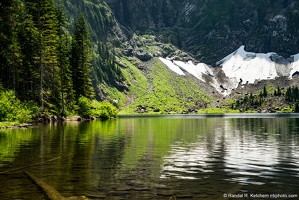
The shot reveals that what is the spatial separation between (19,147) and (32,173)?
13.4 metres

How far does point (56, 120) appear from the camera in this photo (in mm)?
87688

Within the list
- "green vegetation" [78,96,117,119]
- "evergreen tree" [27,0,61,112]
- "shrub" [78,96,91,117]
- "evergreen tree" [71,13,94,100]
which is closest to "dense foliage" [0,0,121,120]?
"evergreen tree" [27,0,61,112]

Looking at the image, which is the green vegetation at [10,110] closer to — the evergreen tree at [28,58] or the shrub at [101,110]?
the evergreen tree at [28,58]

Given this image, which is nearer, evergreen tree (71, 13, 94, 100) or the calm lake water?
the calm lake water

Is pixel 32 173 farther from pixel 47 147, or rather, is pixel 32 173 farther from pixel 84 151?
pixel 47 147

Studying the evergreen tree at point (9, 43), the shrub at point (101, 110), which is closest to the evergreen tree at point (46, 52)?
the evergreen tree at point (9, 43)

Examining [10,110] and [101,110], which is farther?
[101,110]

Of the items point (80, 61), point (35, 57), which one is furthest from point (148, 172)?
point (80, 61)

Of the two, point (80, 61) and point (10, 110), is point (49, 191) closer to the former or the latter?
point (10, 110)

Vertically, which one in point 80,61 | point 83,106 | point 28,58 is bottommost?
point 83,106

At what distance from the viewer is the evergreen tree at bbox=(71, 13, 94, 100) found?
11181cm

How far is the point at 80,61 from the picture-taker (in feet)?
371

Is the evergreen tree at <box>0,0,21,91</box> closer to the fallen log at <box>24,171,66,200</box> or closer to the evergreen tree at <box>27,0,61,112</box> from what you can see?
the evergreen tree at <box>27,0,61,112</box>

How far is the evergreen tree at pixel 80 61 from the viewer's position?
11181cm
